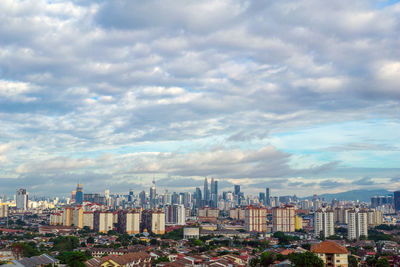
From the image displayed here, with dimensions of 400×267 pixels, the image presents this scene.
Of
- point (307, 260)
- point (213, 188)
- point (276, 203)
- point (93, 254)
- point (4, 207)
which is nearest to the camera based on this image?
point (307, 260)

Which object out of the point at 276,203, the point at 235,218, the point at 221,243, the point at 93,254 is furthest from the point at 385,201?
the point at 93,254

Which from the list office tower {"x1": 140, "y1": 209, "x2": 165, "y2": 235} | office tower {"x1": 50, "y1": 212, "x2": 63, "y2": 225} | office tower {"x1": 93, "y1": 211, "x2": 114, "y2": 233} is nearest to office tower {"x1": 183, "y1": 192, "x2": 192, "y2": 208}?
office tower {"x1": 50, "y1": 212, "x2": 63, "y2": 225}

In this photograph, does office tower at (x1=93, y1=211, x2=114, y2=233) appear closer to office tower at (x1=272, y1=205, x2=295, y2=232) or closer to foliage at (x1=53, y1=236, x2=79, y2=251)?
foliage at (x1=53, y1=236, x2=79, y2=251)

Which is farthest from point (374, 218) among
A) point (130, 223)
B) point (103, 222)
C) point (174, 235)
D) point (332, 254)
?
point (332, 254)

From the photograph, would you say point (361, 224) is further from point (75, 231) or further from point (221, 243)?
point (75, 231)

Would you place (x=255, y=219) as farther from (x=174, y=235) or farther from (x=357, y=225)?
(x=357, y=225)

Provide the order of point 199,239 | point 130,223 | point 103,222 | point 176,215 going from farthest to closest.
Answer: point 176,215 → point 103,222 → point 130,223 → point 199,239

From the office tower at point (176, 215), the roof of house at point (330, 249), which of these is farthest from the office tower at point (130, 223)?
the roof of house at point (330, 249)
